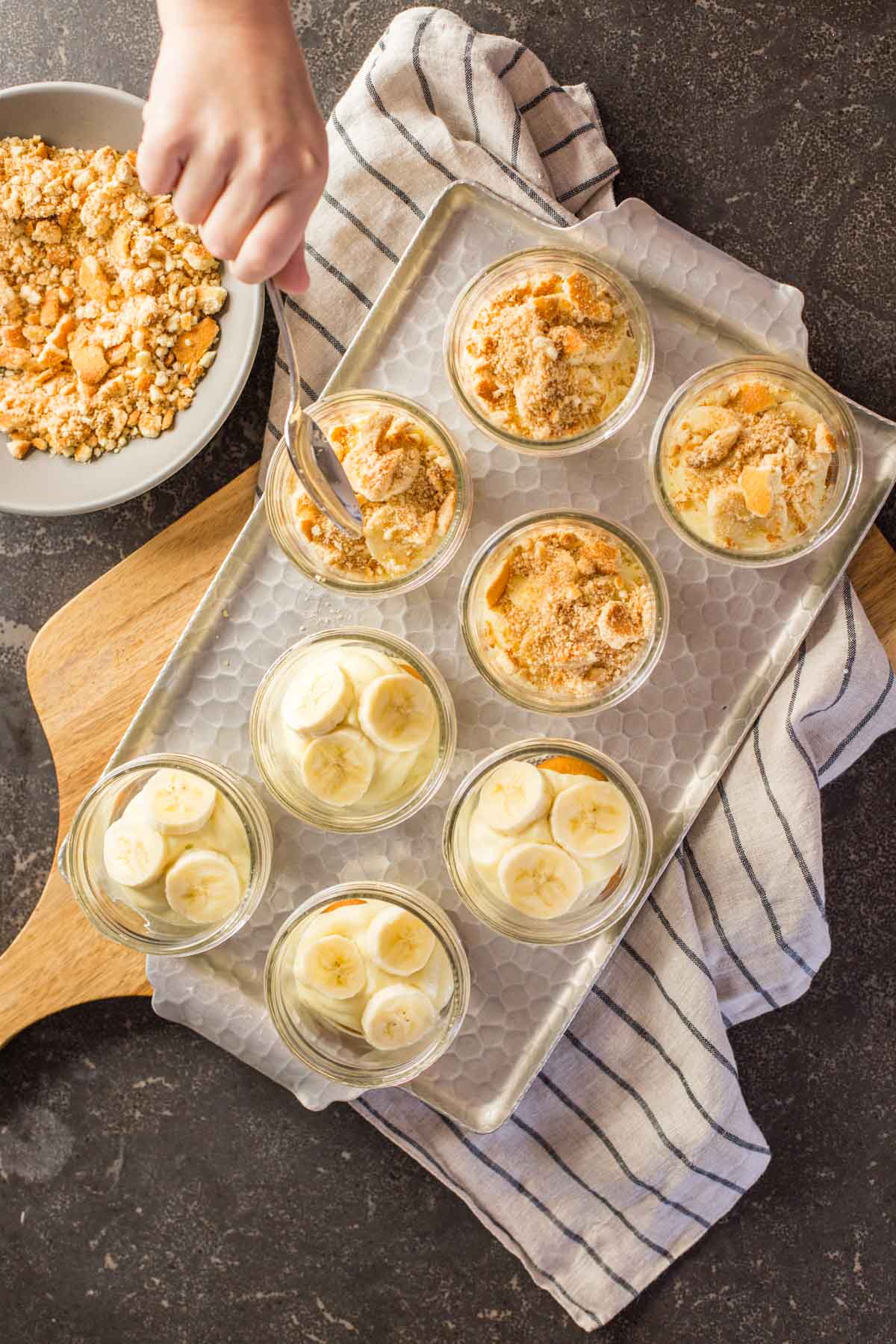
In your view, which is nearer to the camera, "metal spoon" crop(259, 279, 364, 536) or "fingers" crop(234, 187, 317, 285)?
"fingers" crop(234, 187, 317, 285)

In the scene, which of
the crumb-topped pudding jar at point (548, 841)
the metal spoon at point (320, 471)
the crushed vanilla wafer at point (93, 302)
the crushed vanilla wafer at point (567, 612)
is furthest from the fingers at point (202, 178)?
the crumb-topped pudding jar at point (548, 841)

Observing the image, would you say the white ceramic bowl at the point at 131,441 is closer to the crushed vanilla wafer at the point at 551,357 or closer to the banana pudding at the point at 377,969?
the crushed vanilla wafer at the point at 551,357

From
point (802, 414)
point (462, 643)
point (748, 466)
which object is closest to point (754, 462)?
point (748, 466)

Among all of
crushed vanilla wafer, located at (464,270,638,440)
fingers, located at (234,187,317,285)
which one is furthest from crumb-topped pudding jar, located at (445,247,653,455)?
fingers, located at (234,187,317,285)

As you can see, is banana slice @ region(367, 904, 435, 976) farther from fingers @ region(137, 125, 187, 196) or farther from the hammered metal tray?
fingers @ region(137, 125, 187, 196)

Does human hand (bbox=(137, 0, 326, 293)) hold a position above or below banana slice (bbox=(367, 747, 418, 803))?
above

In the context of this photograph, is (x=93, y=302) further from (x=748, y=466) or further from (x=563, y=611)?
(x=748, y=466)

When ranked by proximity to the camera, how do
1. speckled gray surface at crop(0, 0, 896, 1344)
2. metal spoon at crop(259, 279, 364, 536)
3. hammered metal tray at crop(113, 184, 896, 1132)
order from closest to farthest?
metal spoon at crop(259, 279, 364, 536) < hammered metal tray at crop(113, 184, 896, 1132) < speckled gray surface at crop(0, 0, 896, 1344)
